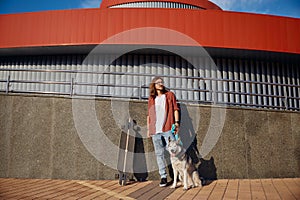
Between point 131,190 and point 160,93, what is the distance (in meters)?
2.07

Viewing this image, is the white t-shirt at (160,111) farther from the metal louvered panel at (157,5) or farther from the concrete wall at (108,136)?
the metal louvered panel at (157,5)

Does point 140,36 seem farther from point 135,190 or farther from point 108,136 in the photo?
point 135,190

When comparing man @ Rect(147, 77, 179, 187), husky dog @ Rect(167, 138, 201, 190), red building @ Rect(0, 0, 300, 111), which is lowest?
husky dog @ Rect(167, 138, 201, 190)

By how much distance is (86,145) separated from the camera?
18.3 feet

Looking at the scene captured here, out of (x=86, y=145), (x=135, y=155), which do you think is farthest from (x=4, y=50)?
(x=135, y=155)

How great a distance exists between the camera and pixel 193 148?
19.3 ft

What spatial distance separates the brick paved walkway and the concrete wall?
1.20ft

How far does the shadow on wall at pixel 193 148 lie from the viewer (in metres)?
5.76

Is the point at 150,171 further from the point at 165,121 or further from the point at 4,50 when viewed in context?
the point at 4,50

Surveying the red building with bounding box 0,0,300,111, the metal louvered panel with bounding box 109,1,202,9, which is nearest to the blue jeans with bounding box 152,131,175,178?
the red building with bounding box 0,0,300,111

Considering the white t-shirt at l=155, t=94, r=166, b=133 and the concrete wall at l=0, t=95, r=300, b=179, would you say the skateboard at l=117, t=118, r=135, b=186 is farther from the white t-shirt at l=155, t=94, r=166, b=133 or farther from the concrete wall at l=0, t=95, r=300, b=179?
the white t-shirt at l=155, t=94, r=166, b=133

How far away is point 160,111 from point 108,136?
5.09 ft

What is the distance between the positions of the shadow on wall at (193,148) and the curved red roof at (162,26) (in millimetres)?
4605

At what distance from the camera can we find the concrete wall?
5465 mm
